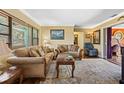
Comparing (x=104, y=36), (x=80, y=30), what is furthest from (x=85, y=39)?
(x=104, y=36)

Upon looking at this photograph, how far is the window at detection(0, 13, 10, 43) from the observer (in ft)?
13.0

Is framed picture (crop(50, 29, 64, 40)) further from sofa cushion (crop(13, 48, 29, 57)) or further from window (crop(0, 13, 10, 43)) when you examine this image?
window (crop(0, 13, 10, 43))

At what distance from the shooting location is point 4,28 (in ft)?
13.6

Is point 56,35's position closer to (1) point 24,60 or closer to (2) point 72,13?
(2) point 72,13

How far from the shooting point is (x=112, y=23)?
7445mm

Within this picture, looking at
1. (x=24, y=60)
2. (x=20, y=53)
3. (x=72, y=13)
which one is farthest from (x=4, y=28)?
(x=72, y=13)

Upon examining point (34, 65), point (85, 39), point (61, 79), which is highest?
point (85, 39)

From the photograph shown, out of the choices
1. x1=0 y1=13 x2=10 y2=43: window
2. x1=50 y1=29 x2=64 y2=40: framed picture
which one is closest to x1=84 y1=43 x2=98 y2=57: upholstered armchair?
x1=50 y1=29 x2=64 y2=40: framed picture

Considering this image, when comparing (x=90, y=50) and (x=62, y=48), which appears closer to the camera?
(x=62, y=48)

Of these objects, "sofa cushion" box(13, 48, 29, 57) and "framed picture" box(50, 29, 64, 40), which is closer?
"sofa cushion" box(13, 48, 29, 57)

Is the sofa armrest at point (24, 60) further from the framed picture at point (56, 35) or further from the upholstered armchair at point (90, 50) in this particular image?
the upholstered armchair at point (90, 50)

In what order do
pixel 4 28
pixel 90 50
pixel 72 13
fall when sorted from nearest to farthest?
1. pixel 4 28
2. pixel 72 13
3. pixel 90 50
